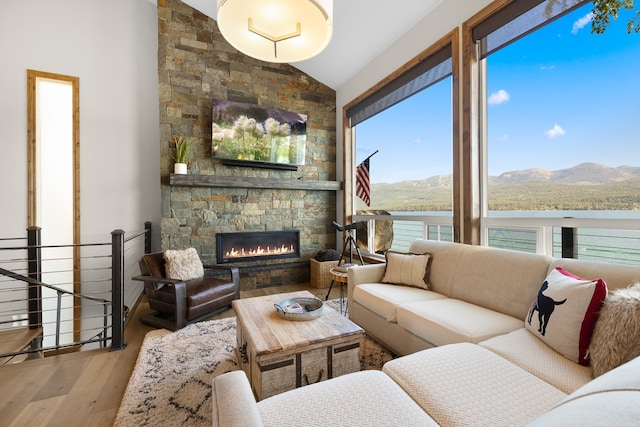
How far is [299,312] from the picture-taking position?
184 cm

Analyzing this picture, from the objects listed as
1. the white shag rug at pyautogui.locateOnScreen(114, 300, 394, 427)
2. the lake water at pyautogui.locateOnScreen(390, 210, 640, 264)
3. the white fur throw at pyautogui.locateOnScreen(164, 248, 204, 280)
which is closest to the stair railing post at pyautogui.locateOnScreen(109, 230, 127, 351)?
the white shag rug at pyautogui.locateOnScreen(114, 300, 394, 427)

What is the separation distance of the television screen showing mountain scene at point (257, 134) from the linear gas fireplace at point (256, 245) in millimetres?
1159

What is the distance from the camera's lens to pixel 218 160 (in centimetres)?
417

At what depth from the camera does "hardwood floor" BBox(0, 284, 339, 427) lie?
1.61 meters

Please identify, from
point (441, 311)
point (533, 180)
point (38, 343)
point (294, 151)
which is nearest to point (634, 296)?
point (441, 311)

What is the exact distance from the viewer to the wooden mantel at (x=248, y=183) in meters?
3.73

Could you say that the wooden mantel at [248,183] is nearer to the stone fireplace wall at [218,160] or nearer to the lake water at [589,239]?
the stone fireplace wall at [218,160]

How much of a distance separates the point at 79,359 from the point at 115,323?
1.05 ft

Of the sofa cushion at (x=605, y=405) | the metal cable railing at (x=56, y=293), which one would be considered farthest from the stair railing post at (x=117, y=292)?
the sofa cushion at (x=605, y=405)

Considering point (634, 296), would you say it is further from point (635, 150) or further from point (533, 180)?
point (533, 180)

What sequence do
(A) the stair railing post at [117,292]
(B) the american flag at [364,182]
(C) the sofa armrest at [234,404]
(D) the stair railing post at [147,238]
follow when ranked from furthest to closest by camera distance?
1. (B) the american flag at [364,182]
2. (D) the stair railing post at [147,238]
3. (A) the stair railing post at [117,292]
4. (C) the sofa armrest at [234,404]

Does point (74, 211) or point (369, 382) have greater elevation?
point (74, 211)

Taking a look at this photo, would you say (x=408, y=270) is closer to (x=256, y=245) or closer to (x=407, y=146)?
(x=407, y=146)

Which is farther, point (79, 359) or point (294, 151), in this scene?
point (294, 151)
